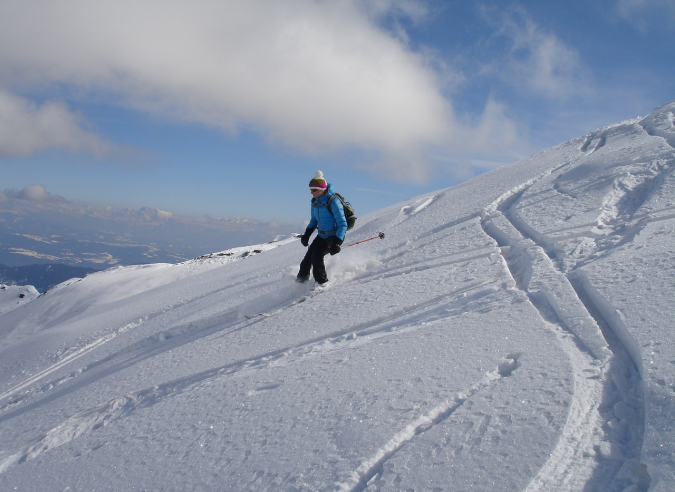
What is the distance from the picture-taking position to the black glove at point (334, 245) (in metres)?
7.54

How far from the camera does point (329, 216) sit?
7.70m

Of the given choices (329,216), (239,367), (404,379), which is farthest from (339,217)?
(404,379)

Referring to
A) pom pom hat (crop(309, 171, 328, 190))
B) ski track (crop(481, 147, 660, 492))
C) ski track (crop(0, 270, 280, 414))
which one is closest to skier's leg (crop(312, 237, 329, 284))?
pom pom hat (crop(309, 171, 328, 190))

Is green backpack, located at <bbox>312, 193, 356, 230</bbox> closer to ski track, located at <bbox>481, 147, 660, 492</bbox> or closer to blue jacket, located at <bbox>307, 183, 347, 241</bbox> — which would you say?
blue jacket, located at <bbox>307, 183, 347, 241</bbox>

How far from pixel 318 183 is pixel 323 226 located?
84 cm

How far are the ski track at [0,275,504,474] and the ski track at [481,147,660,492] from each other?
3.03 ft

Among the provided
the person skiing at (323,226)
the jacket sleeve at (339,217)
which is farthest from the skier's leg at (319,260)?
the jacket sleeve at (339,217)

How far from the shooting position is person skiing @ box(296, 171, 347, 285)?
7.51 metres

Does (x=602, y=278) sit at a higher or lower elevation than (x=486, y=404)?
higher

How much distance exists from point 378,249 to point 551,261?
4257 mm

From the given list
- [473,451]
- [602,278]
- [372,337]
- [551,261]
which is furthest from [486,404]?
[551,261]

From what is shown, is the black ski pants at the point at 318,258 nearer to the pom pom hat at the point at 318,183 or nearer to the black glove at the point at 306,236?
the black glove at the point at 306,236

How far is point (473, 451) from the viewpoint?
8.70 ft

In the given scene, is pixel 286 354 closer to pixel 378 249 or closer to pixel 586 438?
pixel 586 438
